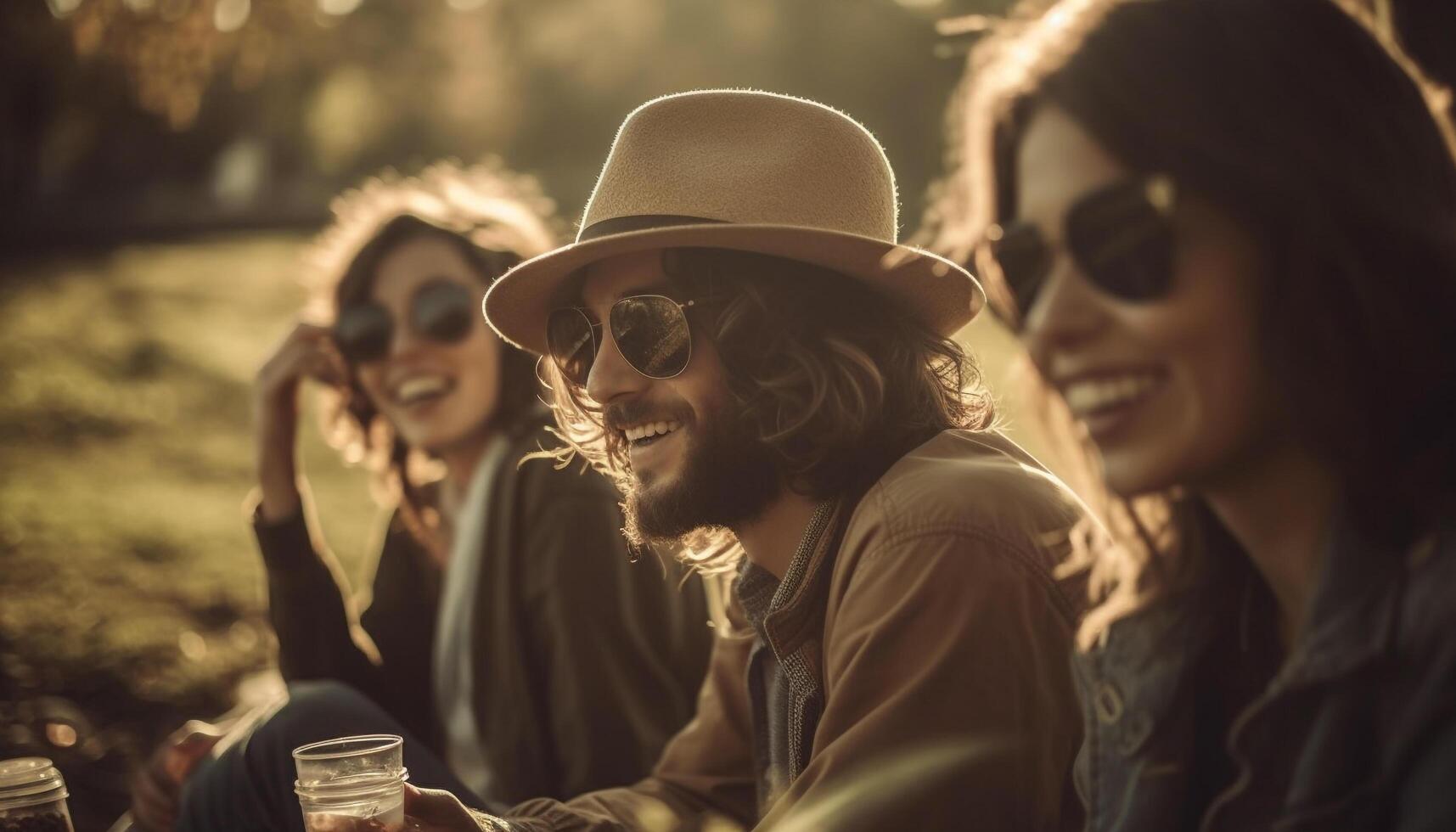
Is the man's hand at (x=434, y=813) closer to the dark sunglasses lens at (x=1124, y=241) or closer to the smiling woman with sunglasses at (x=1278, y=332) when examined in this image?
the smiling woman with sunglasses at (x=1278, y=332)

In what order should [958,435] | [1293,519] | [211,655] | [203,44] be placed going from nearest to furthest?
[1293,519] → [958,435] → [211,655] → [203,44]

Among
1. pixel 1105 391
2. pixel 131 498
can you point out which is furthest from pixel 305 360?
pixel 131 498

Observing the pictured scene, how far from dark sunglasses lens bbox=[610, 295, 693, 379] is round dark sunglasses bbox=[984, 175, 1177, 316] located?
1286 millimetres

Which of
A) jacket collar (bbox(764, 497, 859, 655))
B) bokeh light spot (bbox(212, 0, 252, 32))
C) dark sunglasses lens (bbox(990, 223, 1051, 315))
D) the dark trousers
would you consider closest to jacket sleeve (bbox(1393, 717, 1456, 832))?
dark sunglasses lens (bbox(990, 223, 1051, 315))

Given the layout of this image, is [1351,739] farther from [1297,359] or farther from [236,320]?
[236,320]

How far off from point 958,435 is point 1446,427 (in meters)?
1.29

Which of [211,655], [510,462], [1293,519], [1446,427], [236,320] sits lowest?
[236,320]

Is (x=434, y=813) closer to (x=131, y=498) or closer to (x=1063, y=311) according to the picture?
(x=1063, y=311)

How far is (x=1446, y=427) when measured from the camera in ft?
5.34

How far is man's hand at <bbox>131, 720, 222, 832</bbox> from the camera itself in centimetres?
400

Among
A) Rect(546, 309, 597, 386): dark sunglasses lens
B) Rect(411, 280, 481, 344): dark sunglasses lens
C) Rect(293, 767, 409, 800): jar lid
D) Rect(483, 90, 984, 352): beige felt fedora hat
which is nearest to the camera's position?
Rect(293, 767, 409, 800): jar lid

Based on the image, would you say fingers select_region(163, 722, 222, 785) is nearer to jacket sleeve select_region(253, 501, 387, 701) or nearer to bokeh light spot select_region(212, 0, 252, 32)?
jacket sleeve select_region(253, 501, 387, 701)

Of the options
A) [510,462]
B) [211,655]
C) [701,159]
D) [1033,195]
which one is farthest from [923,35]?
[1033,195]

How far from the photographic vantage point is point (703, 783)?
128 inches
